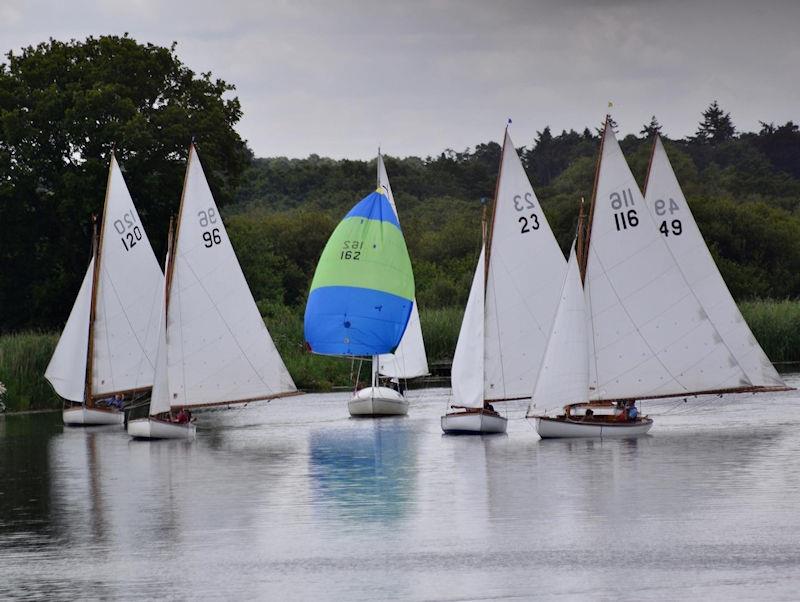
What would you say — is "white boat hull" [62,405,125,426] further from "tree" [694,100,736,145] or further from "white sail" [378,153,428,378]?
"tree" [694,100,736,145]

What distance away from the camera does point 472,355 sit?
4331cm

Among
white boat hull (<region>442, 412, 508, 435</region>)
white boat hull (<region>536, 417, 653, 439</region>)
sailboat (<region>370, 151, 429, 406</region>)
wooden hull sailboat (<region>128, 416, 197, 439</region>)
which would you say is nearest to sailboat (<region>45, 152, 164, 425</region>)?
wooden hull sailboat (<region>128, 416, 197, 439</region>)

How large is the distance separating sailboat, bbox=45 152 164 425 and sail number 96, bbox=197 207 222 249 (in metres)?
6.60

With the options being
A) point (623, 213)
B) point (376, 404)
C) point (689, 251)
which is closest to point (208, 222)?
point (376, 404)

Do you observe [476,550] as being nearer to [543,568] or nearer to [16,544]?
[543,568]

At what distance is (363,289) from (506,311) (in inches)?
335

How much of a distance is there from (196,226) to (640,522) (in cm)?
2192

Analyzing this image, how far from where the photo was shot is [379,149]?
2306 inches

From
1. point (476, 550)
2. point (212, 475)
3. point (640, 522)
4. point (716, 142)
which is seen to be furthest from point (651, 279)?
point (716, 142)

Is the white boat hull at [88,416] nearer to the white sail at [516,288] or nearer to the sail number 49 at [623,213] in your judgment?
the white sail at [516,288]

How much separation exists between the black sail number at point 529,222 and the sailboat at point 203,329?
7.83 meters

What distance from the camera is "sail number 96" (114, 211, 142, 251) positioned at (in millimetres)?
53062

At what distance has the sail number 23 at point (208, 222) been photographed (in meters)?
46.5

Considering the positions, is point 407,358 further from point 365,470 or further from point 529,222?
point 365,470
